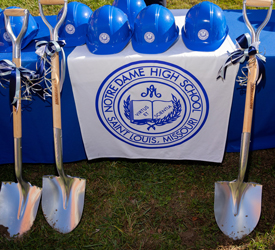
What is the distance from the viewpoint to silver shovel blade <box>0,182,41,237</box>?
2.10m

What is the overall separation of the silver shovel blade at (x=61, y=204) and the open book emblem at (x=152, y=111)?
0.60 metres

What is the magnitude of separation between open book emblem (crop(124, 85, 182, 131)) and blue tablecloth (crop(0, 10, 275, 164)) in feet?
1.38

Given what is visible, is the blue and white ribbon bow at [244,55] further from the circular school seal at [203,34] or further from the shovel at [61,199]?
the shovel at [61,199]

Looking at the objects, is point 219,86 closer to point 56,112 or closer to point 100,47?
point 100,47

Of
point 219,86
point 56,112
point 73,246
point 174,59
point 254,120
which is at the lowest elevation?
point 73,246

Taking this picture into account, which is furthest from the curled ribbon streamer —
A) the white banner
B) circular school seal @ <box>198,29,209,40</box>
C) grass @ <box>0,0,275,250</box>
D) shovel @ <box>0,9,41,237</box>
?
grass @ <box>0,0,275,250</box>

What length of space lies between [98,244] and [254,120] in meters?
1.45

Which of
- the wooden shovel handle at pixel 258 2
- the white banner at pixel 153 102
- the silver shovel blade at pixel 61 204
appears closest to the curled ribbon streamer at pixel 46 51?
the white banner at pixel 153 102

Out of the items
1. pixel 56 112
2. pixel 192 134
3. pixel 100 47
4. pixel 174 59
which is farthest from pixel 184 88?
pixel 56 112

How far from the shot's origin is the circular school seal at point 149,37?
1988 mm

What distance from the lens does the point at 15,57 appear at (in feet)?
6.24

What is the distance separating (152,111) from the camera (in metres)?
2.21

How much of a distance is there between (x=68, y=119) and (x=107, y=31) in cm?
73

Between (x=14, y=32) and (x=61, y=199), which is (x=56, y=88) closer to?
(x=14, y=32)
